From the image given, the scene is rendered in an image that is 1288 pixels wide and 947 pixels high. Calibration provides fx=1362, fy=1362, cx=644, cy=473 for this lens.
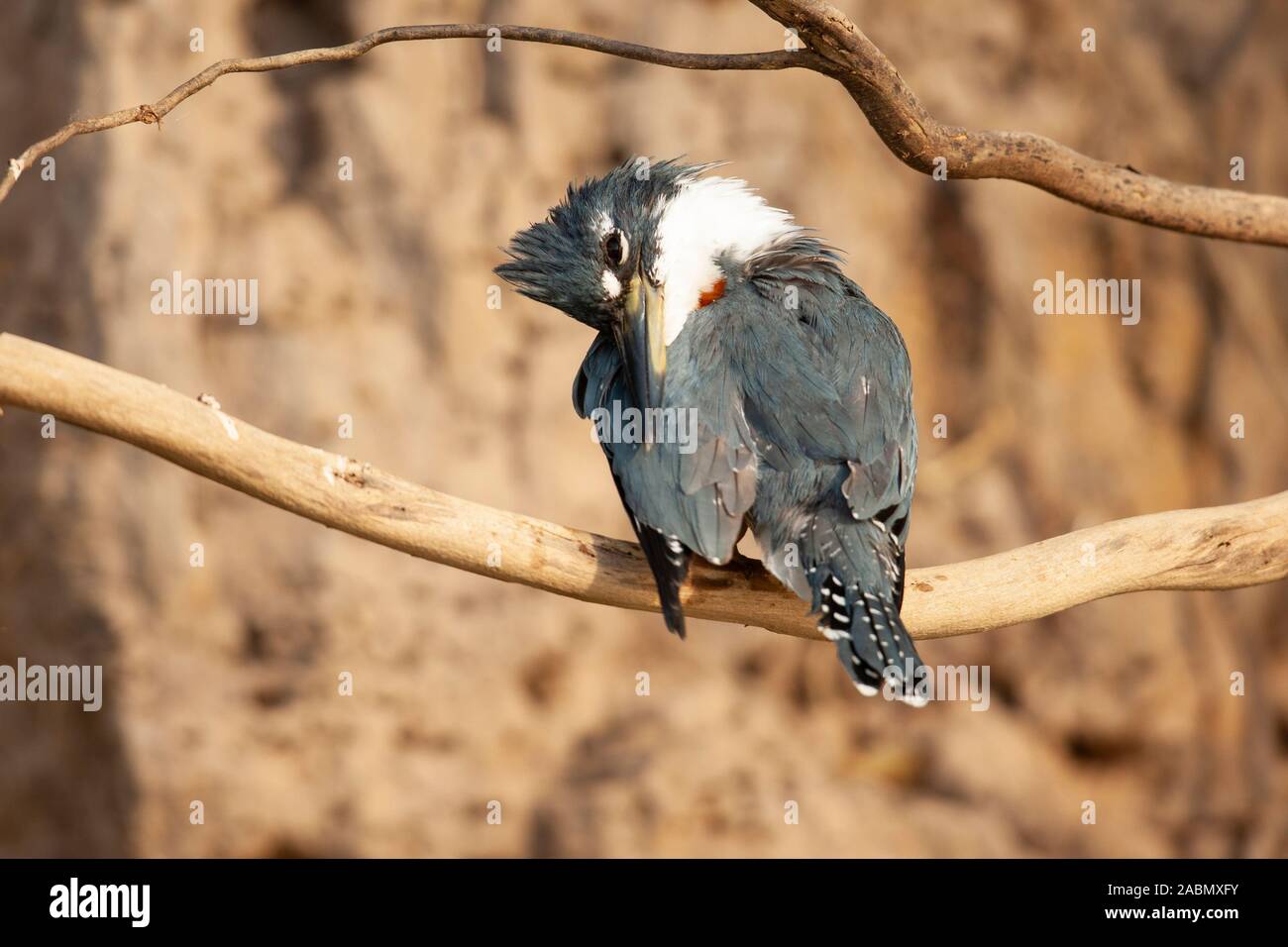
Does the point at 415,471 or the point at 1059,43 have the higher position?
the point at 1059,43

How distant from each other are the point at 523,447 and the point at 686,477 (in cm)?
243

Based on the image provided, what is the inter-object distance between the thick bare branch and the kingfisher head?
1.30 ft

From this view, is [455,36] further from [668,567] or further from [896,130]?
[668,567]

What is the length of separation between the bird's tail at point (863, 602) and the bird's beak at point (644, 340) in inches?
16.8

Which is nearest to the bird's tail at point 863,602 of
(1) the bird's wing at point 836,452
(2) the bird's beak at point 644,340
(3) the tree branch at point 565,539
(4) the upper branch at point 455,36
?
(1) the bird's wing at point 836,452

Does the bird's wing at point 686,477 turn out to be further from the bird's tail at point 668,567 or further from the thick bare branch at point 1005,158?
the thick bare branch at point 1005,158

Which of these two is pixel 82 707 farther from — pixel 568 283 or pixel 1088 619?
pixel 1088 619

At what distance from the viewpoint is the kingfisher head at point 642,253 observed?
276cm

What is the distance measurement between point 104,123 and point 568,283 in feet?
3.07

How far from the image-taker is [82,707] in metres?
4.83

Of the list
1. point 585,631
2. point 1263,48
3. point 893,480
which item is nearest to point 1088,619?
point 585,631

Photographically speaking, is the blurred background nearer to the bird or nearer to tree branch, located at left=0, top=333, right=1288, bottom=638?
the bird

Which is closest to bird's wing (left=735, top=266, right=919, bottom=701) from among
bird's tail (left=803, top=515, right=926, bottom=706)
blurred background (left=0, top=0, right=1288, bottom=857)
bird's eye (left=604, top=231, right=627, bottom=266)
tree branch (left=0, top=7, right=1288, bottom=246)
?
bird's tail (left=803, top=515, right=926, bottom=706)

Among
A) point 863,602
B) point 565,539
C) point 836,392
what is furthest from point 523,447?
point 863,602
